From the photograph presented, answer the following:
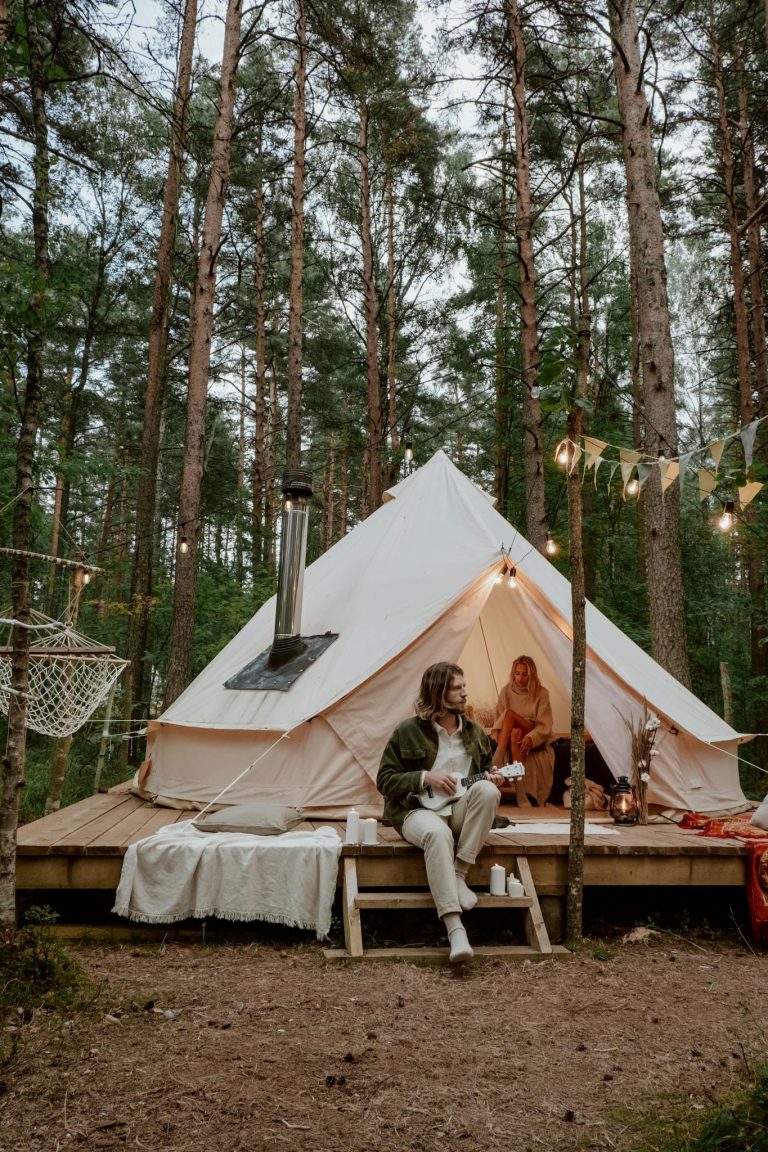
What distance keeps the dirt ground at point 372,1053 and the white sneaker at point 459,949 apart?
0.20ft

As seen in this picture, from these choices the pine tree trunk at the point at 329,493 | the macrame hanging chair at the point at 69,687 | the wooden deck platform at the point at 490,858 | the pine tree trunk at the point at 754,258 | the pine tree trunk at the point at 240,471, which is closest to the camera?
the wooden deck platform at the point at 490,858

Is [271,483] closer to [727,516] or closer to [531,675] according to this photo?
[531,675]

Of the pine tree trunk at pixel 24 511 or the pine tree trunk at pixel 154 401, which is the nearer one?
the pine tree trunk at pixel 24 511

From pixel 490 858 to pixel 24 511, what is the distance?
277 centimetres

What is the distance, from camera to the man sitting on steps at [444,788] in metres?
3.45

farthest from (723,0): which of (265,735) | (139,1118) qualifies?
(139,1118)

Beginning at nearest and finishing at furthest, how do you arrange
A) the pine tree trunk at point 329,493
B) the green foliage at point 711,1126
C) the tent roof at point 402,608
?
1. the green foliage at point 711,1126
2. the tent roof at point 402,608
3. the pine tree trunk at point 329,493

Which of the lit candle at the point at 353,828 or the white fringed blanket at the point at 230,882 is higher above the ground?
the lit candle at the point at 353,828

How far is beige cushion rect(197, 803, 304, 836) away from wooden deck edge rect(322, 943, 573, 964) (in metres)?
0.67

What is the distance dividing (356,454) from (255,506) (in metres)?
7.04

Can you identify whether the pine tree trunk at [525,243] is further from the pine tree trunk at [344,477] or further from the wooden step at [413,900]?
the pine tree trunk at [344,477]

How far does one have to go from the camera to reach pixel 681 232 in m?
11.6

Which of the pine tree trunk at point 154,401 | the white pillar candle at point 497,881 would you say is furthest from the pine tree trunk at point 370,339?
the white pillar candle at point 497,881

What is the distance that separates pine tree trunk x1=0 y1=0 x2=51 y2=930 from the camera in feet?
9.85
